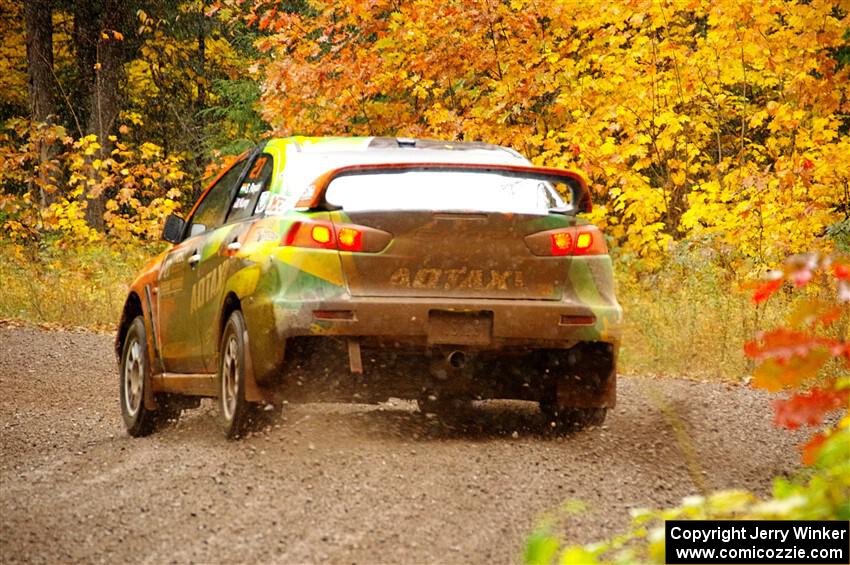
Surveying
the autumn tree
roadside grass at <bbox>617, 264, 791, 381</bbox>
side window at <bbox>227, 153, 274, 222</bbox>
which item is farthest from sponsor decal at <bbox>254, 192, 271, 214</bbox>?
the autumn tree

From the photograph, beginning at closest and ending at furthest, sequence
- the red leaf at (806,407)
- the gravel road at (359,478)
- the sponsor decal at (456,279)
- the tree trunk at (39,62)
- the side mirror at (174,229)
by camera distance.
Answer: the red leaf at (806,407)
the gravel road at (359,478)
the sponsor decal at (456,279)
the side mirror at (174,229)
the tree trunk at (39,62)

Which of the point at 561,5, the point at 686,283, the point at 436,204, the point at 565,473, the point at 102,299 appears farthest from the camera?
the point at 102,299

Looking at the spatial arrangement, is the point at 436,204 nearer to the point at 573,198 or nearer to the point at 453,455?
the point at 573,198

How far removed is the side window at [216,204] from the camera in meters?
8.28

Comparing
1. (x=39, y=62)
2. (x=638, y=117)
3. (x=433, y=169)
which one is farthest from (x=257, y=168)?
(x=39, y=62)

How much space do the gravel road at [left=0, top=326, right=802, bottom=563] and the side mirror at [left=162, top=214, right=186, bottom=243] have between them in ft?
4.17

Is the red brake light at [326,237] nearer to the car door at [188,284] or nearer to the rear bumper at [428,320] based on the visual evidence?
the rear bumper at [428,320]

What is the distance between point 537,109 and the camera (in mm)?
18875

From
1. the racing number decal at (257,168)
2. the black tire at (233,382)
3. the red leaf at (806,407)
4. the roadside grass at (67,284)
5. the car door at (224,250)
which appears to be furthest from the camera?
the roadside grass at (67,284)

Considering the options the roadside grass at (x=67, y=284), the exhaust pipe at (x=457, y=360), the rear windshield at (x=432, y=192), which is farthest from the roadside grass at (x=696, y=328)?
the roadside grass at (x=67, y=284)

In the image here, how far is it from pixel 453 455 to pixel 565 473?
0.64 metres

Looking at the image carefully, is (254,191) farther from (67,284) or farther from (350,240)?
(67,284)

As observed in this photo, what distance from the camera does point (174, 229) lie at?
860 centimetres

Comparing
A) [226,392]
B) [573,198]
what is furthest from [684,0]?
[226,392]
